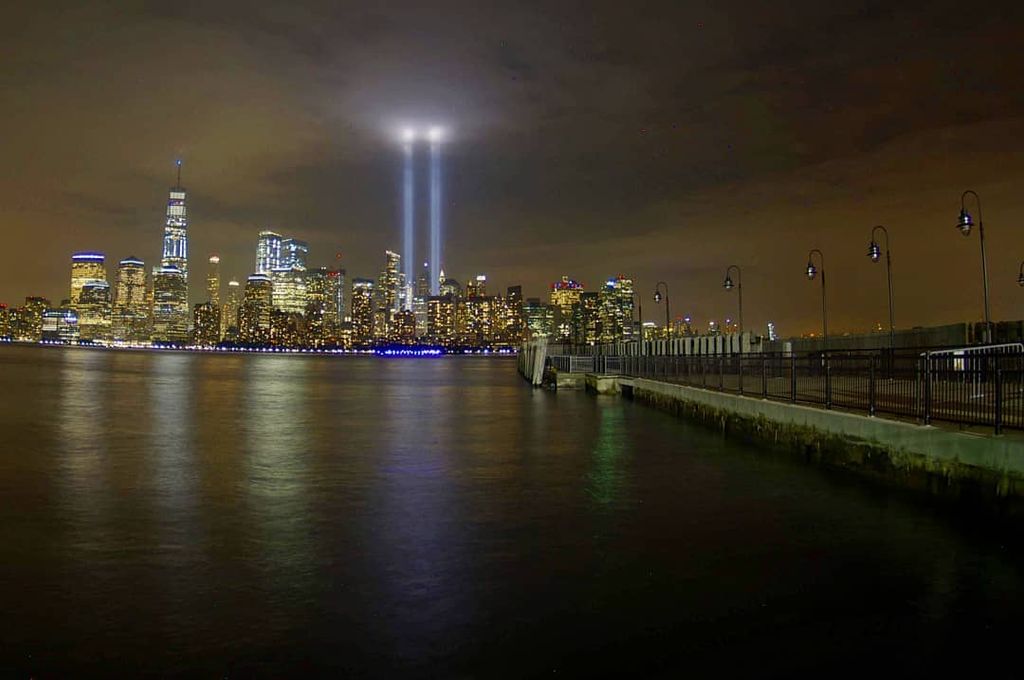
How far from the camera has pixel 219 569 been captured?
952 centimetres

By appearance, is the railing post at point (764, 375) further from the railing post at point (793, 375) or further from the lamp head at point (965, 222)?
the lamp head at point (965, 222)

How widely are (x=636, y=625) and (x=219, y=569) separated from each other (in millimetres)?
5105

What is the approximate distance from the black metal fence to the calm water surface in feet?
6.07

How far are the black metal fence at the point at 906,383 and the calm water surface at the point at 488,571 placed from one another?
1.85m

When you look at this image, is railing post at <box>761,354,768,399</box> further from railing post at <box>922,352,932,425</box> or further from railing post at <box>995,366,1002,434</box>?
railing post at <box>995,366,1002,434</box>

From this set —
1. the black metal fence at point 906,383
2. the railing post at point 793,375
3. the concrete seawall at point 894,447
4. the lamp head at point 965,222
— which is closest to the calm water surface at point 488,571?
the concrete seawall at point 894,447

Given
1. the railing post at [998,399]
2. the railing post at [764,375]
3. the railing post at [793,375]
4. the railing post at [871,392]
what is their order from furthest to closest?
the railing post at [764,375] → the railing post at [793,375] → the railing post at [871,392] → the railing post at [998,399]

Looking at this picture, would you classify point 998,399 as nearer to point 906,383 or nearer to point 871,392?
point 871,392

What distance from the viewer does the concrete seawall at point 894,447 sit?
11398 millimetres

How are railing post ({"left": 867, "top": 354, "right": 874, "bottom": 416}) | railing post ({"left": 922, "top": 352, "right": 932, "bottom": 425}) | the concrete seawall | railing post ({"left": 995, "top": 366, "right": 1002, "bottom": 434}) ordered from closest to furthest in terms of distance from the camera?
the concrete seawall < railing post ({"left": 995, "top": 366, "right": 1002, "bottom": 434}) < railing post ({"left": 922, "top": 352, "right": 932, "bottom": 425}) < railing post ({"left": 867, "top": 354, "right": 874, "bottom": 416})

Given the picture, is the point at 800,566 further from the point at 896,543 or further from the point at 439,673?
the point at 439,673

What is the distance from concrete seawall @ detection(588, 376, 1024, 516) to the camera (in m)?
11.4

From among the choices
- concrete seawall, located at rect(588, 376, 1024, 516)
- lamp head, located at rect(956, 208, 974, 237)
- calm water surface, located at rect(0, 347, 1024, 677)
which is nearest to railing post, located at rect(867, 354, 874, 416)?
concrete seawall, located at rect(588, 376, 1024, 516)

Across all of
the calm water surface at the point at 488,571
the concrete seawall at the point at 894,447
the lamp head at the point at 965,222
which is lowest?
the calm water surface at the point at 488,571
